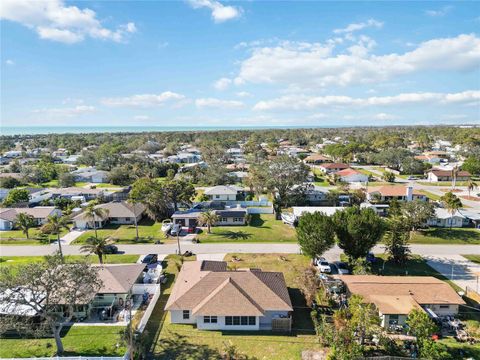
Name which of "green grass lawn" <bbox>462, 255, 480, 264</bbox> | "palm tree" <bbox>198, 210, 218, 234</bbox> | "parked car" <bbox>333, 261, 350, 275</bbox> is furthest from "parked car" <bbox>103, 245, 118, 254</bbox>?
"green grass lawn" <bbox>462, 255, 480, 264</bbox>

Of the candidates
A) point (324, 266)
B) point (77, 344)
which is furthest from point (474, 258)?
point (77, 344)

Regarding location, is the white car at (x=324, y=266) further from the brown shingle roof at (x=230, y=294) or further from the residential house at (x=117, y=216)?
the residential house at (x=117, y=216)

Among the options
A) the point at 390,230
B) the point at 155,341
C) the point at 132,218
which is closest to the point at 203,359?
the point at 155,341

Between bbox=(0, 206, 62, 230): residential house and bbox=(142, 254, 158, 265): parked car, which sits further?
bbox=(0, 206, 62, 230): residential house

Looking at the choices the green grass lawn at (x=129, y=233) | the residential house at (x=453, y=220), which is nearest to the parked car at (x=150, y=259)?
the green grass lawn at (x=129, y=233)

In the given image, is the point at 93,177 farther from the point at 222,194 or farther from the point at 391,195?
the point at 391,195

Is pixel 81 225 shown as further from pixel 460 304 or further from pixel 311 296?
pixel 460 304

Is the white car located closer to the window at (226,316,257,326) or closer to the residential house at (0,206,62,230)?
the window at (226,316,257,326)
